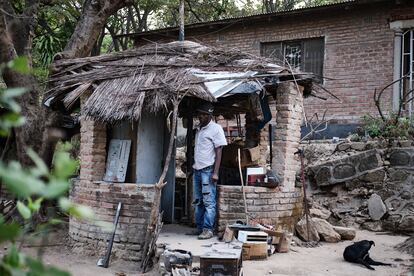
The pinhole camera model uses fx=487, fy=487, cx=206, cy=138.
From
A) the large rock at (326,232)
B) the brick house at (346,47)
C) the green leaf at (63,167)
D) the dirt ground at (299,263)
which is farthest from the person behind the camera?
the brick house at (346,47)

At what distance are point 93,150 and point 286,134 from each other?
9.96 feet

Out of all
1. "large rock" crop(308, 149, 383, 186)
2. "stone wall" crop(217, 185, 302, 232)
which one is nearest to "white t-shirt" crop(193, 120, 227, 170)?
"stone wall" crop(217, 185, 302, 232)

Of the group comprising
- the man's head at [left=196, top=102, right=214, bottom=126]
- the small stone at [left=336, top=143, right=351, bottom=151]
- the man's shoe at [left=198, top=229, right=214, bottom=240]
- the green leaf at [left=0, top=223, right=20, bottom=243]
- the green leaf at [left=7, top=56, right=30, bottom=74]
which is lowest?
the man's shoe at [left=198, top=229, right=214, bottom=240]

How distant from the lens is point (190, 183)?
855 cm

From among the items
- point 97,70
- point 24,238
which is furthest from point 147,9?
point 24,238

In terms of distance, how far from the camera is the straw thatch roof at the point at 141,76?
6.75m

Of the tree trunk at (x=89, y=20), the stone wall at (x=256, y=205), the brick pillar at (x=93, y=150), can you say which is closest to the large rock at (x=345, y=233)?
the stone wall at (x=256, y=205)

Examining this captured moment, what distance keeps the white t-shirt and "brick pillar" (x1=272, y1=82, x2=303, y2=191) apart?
1.10 m

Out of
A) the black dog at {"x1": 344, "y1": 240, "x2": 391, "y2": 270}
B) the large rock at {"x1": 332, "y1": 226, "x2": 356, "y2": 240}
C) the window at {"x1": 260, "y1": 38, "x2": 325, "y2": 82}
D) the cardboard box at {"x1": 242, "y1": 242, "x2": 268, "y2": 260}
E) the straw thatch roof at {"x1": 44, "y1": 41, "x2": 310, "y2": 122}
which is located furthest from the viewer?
the window at {"x1": 260, "y1": 38, "x2": 325, "y2": 82}

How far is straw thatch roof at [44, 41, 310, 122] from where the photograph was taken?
6.75m

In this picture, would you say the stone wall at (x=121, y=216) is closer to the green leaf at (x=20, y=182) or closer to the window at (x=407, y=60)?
the green leaf at (x=20, y=182)

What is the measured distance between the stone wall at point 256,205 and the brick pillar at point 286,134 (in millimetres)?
258

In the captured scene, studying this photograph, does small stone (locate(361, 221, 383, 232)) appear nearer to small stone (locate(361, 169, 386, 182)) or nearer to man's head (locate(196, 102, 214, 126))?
small stone (locate(361, 169, 386, 182))

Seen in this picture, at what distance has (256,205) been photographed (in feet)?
23.1
